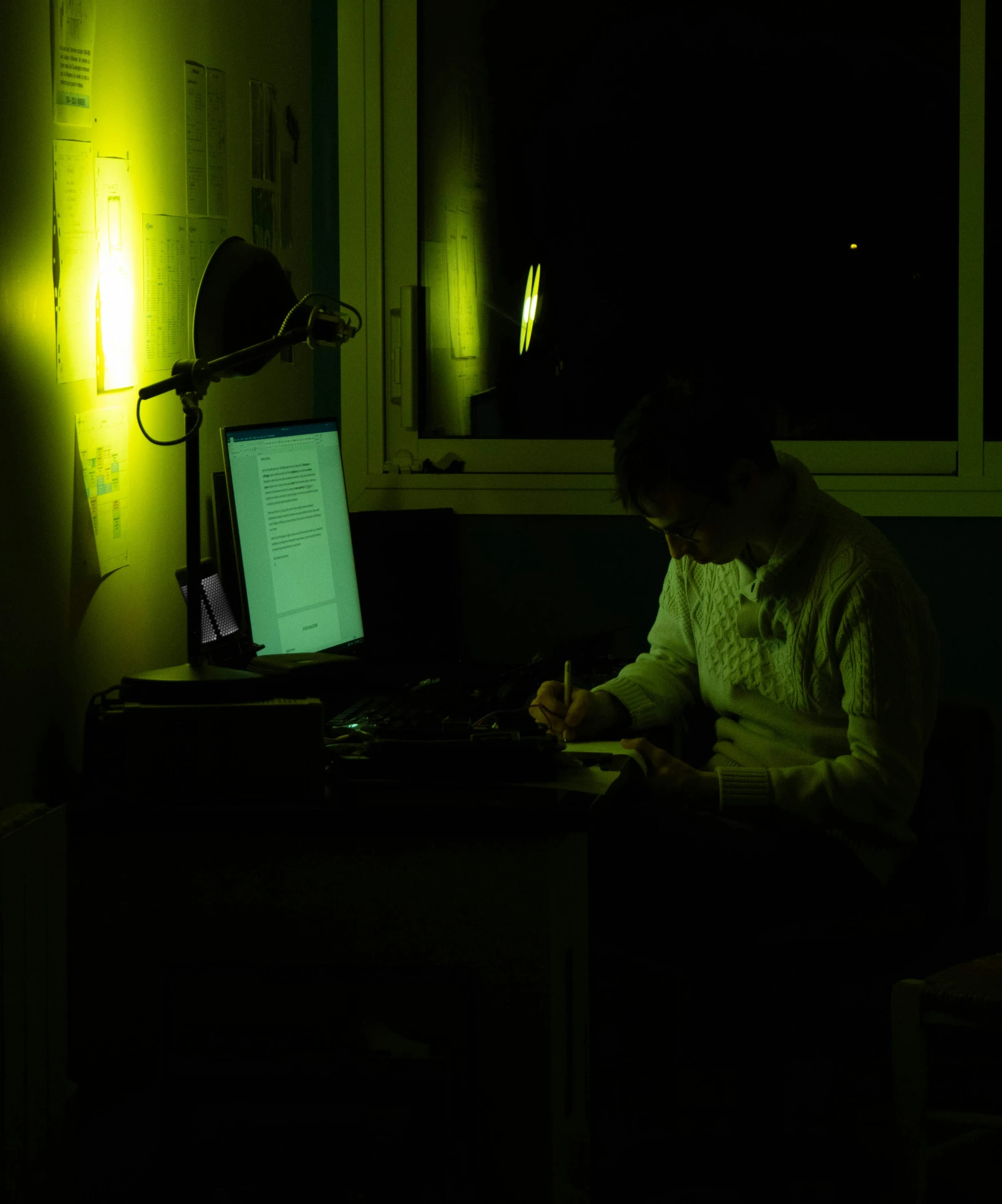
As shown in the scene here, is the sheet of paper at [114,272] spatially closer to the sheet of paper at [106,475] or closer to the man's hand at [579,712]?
the sheet of paper at [106,475]

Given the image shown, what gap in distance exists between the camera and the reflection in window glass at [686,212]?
312 cm

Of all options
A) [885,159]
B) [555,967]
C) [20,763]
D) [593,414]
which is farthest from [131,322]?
[885,159]

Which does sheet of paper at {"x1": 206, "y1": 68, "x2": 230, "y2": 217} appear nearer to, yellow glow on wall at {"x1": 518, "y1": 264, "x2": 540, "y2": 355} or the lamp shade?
the lamp shade

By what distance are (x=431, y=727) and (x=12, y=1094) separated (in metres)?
0.65

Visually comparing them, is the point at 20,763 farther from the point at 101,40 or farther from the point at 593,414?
the point at 593,414

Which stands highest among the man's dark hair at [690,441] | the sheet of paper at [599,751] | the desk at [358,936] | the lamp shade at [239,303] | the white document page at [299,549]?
the lamp shade at [239,303]

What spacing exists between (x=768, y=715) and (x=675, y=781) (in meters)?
0.30

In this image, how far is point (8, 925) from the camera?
4.13 feet

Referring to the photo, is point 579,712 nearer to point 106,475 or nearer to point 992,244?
point 106,475

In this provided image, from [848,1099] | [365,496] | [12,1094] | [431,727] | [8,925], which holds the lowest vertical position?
[848,1099]

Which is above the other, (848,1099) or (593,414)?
(593,414)

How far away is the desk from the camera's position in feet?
4.93

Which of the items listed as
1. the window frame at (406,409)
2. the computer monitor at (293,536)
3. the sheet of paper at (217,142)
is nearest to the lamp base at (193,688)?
the computer monitor at (293,536)

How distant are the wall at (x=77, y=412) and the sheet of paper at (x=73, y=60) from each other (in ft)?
0.07
